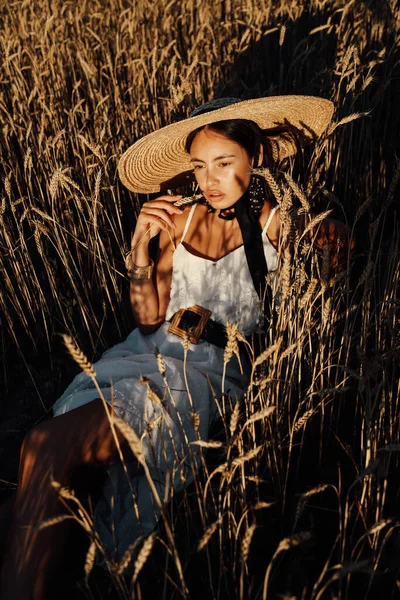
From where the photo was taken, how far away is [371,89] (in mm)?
3107

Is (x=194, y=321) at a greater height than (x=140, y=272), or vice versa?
(x=140, y=272)

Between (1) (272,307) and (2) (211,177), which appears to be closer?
(1) (272,307)

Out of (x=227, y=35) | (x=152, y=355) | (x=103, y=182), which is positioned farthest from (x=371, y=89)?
(x=152, y=355)

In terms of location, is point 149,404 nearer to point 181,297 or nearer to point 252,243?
point 181,297

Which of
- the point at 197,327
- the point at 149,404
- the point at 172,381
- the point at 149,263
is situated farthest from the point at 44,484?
the point at 149,263

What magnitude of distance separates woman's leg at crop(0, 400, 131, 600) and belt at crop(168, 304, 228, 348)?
1.28 ft

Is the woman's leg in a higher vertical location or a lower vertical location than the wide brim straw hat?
lower

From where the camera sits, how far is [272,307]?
1429 millimetres

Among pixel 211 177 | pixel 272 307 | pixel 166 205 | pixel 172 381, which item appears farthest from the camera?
pixel 166 205

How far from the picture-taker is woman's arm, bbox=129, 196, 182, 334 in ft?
5.85

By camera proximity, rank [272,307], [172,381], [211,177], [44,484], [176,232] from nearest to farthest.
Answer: [44,484] → [272,307] → [172,381] → [211,177] → [176,232]

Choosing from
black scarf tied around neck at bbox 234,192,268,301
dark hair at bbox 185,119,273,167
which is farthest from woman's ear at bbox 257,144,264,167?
black scarf tied around neck at bbox 234,192,268,301

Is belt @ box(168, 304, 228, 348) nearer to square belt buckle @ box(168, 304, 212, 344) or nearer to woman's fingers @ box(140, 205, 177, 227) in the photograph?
square belt buckle @ box(168, 304, 212, 344)

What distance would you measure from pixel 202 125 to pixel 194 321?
588 millimetres
